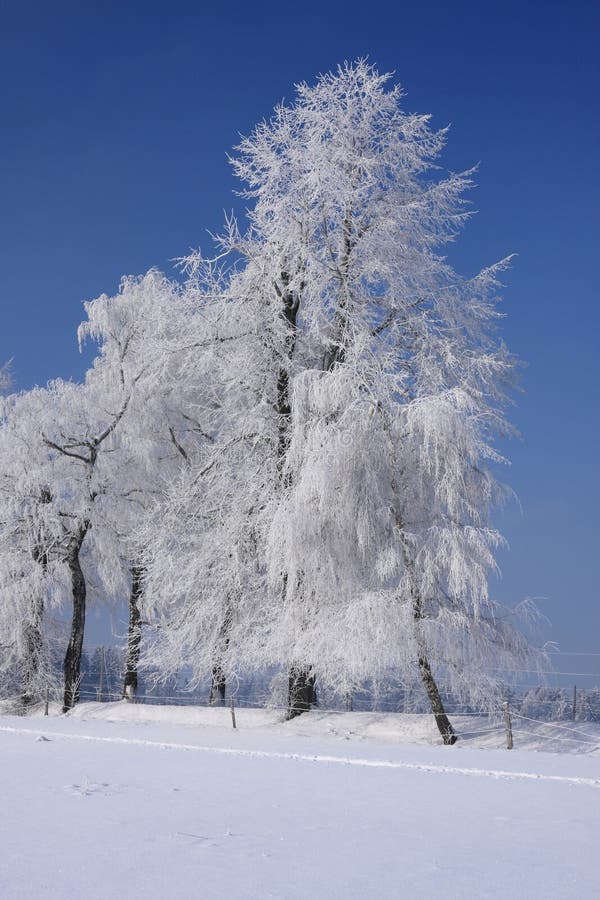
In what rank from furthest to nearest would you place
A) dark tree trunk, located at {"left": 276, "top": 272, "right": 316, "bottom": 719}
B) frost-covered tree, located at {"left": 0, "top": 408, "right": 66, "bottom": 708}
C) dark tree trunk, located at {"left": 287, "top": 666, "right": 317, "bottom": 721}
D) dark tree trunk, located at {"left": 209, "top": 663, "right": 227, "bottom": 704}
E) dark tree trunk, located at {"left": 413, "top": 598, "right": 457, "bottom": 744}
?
1. frost-covered tree, located at {"left": 0, "top": 408, "right": 66, "bottom": 708}
2. dark tree trunk, located at {"left": 209, "top": 663, "right": 227, "bottom": 704}
3. dark tree trunk, located at {"left": 276, "top": 272, "right": 316, "bottom": 719}
4. dark tree trunk, located at {"left": 287, "top": 666, "right": 317, "bottom": 721}
5. dark tree trunk, located at {"left": 413, "top": 598, "right": 457, "bottom": 744}

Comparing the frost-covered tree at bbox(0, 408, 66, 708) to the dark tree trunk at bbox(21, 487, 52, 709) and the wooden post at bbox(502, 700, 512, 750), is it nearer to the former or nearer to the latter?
the dark tree trunk at bbox(21, 487, 52, 709)

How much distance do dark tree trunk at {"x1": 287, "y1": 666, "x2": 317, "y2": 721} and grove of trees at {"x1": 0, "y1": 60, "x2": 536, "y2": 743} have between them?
0.05 meters

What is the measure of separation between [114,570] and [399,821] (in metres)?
16.2

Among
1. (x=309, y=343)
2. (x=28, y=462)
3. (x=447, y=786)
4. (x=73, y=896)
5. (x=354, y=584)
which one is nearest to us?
(x=73, y=896)

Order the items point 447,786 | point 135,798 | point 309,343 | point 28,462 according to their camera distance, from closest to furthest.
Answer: point 135,798 < point 447,786 < point 309,343 < point 28,462

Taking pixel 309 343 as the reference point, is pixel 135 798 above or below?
below

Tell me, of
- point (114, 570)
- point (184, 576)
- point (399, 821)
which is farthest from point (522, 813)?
point (114, 570)

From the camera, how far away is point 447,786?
8625 millimetres

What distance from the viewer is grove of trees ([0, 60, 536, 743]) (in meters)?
14.5

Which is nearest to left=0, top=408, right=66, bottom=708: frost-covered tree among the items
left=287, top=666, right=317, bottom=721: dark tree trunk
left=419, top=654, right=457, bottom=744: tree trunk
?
left=287, top=666, right=317, bottom=721: dark tree trunk

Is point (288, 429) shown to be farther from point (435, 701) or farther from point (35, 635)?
point (35, 635)

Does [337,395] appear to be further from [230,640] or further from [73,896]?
[73,896]

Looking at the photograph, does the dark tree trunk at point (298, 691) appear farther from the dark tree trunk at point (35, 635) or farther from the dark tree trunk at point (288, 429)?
the dark tree trunk at point (35, 635)

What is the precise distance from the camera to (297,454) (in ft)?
52.5
